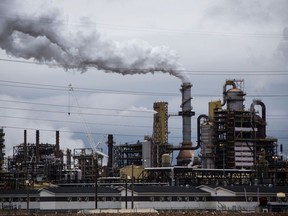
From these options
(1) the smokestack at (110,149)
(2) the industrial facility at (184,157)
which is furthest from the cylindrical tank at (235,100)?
(1) the smokestack at (110,149)

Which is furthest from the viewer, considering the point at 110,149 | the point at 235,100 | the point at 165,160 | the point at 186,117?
the point at 110,149

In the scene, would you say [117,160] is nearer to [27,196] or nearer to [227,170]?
[227,170]

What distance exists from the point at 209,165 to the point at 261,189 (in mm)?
26705

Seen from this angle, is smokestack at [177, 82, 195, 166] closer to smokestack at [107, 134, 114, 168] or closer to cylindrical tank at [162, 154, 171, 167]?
cylindrical tank at [162, 154, 171, 167]

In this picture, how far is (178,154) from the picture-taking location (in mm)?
140875

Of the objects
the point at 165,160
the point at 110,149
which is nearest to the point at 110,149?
the point at 110,149

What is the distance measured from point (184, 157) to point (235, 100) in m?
15.4

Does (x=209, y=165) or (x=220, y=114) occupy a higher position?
(x=220, y=114)

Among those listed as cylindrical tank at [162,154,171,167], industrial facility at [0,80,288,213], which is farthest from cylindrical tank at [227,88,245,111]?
cylindrical tank at [162,154,171,167]

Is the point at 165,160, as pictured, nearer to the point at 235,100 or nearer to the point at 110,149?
the point at 110,149

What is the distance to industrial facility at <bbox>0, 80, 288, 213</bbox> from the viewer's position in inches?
5084

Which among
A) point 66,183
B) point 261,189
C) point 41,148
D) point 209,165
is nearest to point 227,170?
point 209,165

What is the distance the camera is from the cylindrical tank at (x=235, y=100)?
5507 inches

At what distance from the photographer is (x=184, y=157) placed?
140 meters
